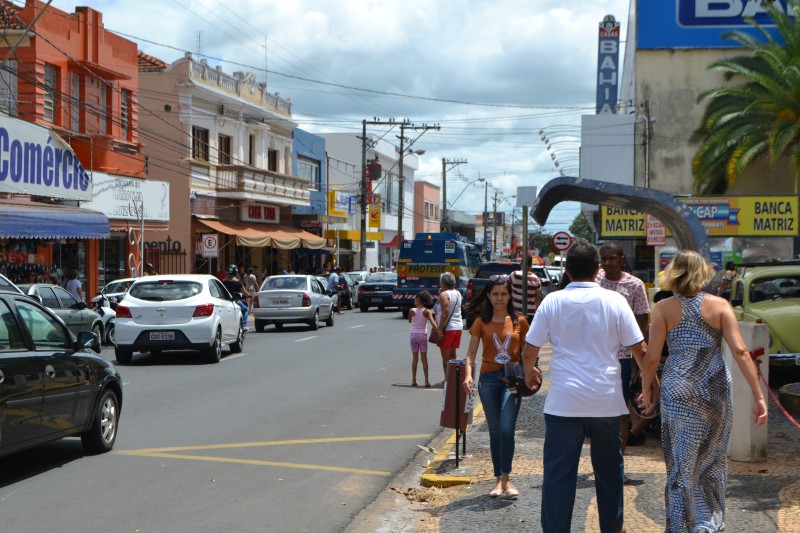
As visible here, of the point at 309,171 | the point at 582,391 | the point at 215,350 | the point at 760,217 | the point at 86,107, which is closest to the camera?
the point at 582,391

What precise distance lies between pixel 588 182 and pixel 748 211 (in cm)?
2822

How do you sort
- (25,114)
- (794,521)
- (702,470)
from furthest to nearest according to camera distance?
1. (25,114)
2. (794,521)
3. (702,470)

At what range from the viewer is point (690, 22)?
46438 millimetres

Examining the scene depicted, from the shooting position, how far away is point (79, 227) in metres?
25.2

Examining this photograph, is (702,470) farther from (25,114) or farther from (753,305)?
(25,114)

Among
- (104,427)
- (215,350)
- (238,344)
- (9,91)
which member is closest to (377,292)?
(9,91)

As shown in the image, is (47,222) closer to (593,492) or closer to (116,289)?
(116,289)

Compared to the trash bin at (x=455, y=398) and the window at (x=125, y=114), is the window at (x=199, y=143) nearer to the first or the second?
the window at (x=125, y=114)

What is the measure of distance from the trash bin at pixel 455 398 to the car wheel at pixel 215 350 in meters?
10.1

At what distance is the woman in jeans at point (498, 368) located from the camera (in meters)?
7.46

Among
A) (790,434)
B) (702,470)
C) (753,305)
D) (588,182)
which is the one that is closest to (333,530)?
(702,470)

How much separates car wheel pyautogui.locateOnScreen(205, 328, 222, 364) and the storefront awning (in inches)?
849

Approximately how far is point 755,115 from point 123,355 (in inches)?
1009

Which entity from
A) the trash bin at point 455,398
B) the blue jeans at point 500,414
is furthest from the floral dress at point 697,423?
the trash bin at point 455,398
